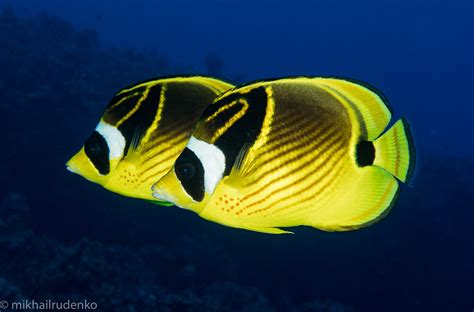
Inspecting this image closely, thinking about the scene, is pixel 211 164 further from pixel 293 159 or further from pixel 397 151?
pixel 397 151

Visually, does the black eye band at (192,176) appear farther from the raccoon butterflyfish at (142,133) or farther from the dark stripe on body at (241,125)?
the raccoon butterflyfish at (142,133)

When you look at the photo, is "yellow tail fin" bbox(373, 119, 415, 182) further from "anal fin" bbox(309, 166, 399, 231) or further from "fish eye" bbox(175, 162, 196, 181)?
"fish eye" bbox(175, 162, 196, 181)

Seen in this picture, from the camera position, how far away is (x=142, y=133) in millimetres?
1524

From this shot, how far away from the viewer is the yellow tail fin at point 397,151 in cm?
115

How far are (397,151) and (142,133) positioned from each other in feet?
3.04

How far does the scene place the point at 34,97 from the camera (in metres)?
10.8

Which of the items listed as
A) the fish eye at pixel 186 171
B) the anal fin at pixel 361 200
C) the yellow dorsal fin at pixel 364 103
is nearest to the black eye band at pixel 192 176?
the fish eye at pixel 186 171

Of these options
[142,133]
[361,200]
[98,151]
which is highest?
[361,200]

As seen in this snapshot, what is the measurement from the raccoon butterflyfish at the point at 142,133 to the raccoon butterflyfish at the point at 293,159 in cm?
40

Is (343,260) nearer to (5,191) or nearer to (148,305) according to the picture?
(148,305)

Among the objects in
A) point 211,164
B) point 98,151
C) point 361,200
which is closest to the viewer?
point 211,164

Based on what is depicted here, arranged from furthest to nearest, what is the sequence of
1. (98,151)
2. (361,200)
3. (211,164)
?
1. (98,151)
2. (361,200)
3. (211,164)

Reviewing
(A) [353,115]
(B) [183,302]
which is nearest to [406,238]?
(B) [183,302]

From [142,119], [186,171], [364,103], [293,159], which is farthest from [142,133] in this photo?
[364,103]
